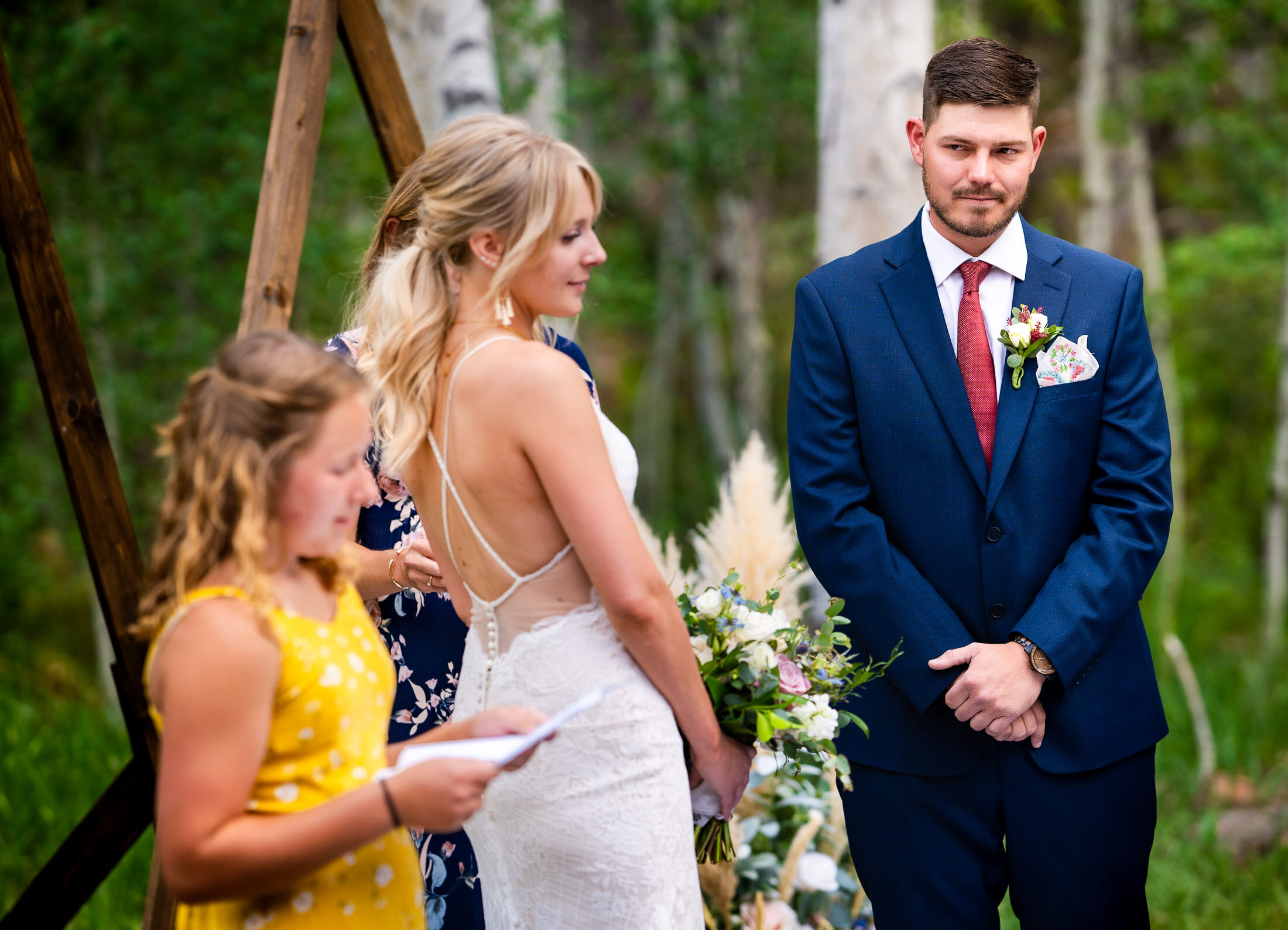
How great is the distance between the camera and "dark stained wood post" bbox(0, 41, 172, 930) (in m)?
2.50

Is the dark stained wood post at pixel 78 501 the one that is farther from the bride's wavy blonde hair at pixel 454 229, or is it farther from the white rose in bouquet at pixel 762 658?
the white rose in bouquet at pixel 762 658

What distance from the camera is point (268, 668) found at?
1352 mm

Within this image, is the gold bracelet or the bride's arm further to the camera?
the gold bracelet

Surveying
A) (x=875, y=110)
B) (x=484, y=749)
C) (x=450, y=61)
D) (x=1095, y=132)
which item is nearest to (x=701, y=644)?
(x=484, y=749)

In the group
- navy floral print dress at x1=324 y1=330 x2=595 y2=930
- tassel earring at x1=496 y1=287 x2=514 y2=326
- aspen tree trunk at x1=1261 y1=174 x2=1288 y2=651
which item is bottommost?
aspen tree trunk at x1=1261 y1=174 x2=1288 y2=651

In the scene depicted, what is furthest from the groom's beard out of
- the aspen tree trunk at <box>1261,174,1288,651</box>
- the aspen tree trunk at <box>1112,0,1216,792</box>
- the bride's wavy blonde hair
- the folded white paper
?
the aspen tree trunk at <box>1261,174,1288,651</box>

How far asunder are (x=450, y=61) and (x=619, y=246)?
24.3 ft

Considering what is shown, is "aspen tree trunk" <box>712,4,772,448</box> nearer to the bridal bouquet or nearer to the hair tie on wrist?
the bridal bouquet

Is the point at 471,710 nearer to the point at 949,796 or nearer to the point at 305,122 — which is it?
the point at 949,796

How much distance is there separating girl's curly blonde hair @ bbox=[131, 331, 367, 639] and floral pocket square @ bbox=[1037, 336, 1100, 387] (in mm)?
1405

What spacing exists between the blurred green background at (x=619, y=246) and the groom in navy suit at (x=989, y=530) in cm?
93

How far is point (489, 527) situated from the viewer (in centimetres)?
177

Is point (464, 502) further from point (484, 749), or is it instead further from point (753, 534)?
point (753, 534)

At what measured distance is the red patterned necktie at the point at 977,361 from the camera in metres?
2.23
